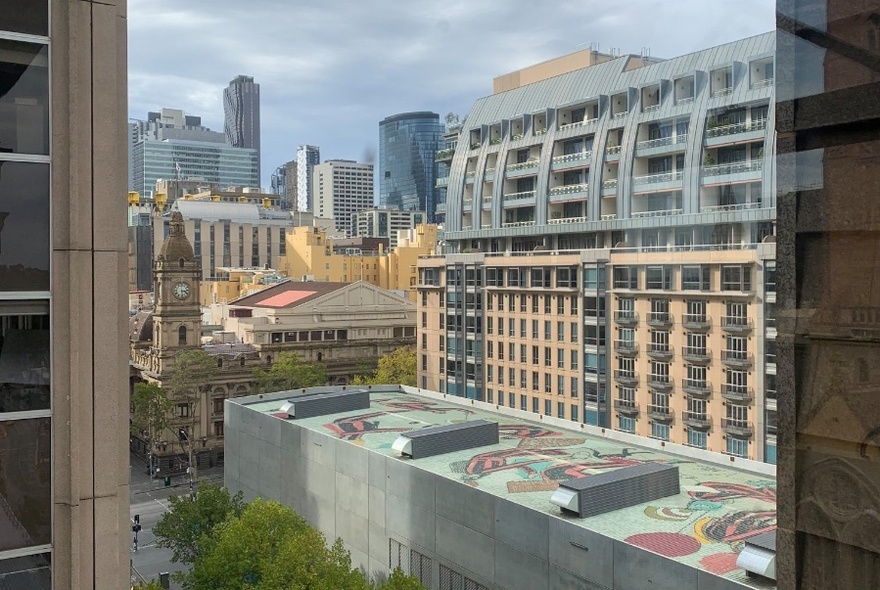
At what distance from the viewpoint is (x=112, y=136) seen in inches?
292

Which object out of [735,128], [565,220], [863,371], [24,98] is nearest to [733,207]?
[735,128]

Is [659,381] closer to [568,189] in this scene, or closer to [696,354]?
[696,354]

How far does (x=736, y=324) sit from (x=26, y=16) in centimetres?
2976

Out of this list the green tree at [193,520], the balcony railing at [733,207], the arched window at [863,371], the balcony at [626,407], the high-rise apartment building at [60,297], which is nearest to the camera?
the arched window at [863,371]

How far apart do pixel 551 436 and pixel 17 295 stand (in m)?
24.2

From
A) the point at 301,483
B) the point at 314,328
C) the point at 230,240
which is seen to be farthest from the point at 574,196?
the point at 230,240

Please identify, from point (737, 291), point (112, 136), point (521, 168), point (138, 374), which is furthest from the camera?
point (138, 374)

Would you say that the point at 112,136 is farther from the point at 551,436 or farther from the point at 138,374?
the point at 138,374

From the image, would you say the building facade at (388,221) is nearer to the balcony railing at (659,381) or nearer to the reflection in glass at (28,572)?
the balcony railing at (659,381)

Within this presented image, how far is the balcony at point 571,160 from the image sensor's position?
4312 centimetres

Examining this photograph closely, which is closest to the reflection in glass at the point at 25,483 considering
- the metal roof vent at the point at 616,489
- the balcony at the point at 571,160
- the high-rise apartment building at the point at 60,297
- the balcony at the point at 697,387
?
the high-rise apartment building at the point at 60,297

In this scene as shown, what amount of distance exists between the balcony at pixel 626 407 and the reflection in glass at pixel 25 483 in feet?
109

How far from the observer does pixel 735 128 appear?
113 feet

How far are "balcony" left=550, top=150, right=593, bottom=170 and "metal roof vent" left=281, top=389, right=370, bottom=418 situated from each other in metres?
17.3
